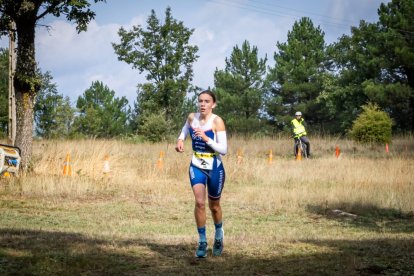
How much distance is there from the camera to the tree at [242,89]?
2136 inches

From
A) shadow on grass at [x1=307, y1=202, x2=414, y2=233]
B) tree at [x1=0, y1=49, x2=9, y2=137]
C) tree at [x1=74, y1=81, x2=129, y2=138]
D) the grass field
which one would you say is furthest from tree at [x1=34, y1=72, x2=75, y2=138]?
shadow on grass at [x1=307, y1=202, x2=414, y2=233]

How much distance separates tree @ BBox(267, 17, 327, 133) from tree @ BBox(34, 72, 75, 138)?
2031cm

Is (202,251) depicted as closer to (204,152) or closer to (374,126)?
(204,152)

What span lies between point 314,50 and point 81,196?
43720mm

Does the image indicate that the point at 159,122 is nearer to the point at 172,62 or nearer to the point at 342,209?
the point at 172,62

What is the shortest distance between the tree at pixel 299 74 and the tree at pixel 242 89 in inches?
60.8

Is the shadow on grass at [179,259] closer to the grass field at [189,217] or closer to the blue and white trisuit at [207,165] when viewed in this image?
the grass field at [189,217]

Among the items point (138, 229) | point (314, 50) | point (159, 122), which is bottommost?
point (138, 229)

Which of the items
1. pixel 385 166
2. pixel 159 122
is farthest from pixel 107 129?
pixel 385 166

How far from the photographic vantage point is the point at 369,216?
39.2 ft

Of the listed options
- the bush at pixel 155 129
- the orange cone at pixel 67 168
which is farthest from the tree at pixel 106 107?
the orange cone at pixel 67 168

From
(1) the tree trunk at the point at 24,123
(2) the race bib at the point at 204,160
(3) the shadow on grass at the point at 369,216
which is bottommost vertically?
(3) the shadow on grass at the point at 369,216

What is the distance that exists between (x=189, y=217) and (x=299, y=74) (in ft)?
140

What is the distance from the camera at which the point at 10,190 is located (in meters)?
13.7
